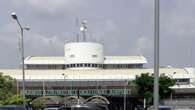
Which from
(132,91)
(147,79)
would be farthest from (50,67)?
(147,79)

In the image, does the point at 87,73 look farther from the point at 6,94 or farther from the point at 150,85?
the point at 6,94

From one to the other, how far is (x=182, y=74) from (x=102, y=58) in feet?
64.1

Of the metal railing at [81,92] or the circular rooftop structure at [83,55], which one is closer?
the metal railing at [81,92]

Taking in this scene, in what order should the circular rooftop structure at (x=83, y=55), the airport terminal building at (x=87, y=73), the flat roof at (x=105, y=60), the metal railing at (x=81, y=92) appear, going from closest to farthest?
the metal railing at (x=81, y=92)
the airport terminal building at (x=87, y=73)
the circular rooftop structure at (x=83, y=55)
the flat roof at (x=105, y=60)

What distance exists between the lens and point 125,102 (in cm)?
11388

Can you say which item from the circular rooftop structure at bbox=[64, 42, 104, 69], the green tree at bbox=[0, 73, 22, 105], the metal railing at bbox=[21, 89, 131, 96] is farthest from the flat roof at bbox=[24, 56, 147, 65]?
the green tree at bbox=[0, 73, 22, 105]

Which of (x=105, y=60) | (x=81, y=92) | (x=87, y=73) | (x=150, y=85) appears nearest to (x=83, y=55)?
(x=87, y=73)

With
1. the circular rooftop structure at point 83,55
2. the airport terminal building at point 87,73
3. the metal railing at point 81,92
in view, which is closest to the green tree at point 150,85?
the airport terminal building at point 87,73

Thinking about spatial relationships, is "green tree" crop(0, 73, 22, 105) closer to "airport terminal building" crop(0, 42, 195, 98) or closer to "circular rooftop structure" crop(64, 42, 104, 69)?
"airport terminal building" crop(0, 42, 195, 98)

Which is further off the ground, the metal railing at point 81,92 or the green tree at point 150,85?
the green tree at point 150,85

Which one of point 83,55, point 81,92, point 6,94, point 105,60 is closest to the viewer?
point 6,94

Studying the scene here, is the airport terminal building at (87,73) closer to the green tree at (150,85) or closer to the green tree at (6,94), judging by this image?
the green tree at (150,85)

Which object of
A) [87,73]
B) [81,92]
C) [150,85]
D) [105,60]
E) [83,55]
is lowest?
[81,92]

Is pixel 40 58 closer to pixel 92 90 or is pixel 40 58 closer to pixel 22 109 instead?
pixel 92 90
